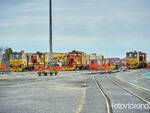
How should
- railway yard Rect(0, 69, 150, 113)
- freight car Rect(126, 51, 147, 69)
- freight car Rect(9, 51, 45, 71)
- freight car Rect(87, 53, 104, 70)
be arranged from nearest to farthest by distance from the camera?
railway yard Rect(0, 69, 150, 113), freight car Rect(9, 51, 45, 71), freight car Rect(126, 51, 147, 69), freight car Rect(87, 53, 104, 70)

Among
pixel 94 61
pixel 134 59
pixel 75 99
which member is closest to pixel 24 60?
pixel 94 61

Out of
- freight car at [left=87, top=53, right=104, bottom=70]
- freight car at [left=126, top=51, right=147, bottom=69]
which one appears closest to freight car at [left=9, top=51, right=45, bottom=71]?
freight car at [left=87, top=53, right=104, bottom=70]

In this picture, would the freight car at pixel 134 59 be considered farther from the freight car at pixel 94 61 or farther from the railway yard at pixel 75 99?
the railway yard at pixel 75 99

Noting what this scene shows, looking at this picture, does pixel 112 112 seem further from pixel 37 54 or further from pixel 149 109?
pixel 37 54

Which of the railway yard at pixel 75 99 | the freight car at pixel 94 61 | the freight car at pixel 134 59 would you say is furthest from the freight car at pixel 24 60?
the railway yard at pixel 75 99

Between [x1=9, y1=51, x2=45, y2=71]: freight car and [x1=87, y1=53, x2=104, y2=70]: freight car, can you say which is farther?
[x1=87, y1=53, x2=104, y2=70]: freight car

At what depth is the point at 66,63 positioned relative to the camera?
200ft

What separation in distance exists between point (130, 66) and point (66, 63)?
17.3 meters

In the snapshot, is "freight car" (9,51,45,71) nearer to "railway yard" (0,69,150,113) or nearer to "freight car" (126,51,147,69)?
"freight car" (126,51,147,69)

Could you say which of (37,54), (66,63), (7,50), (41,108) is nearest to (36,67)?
(37,54)

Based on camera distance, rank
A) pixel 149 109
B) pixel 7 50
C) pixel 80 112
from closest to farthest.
→ pixel 80 112
pixel 149 109
pixel 7 50

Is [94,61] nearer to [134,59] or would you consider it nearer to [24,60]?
[134,59]

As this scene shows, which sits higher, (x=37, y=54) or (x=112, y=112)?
(x=37, y=54)

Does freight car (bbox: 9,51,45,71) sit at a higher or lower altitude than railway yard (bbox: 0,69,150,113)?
higher
